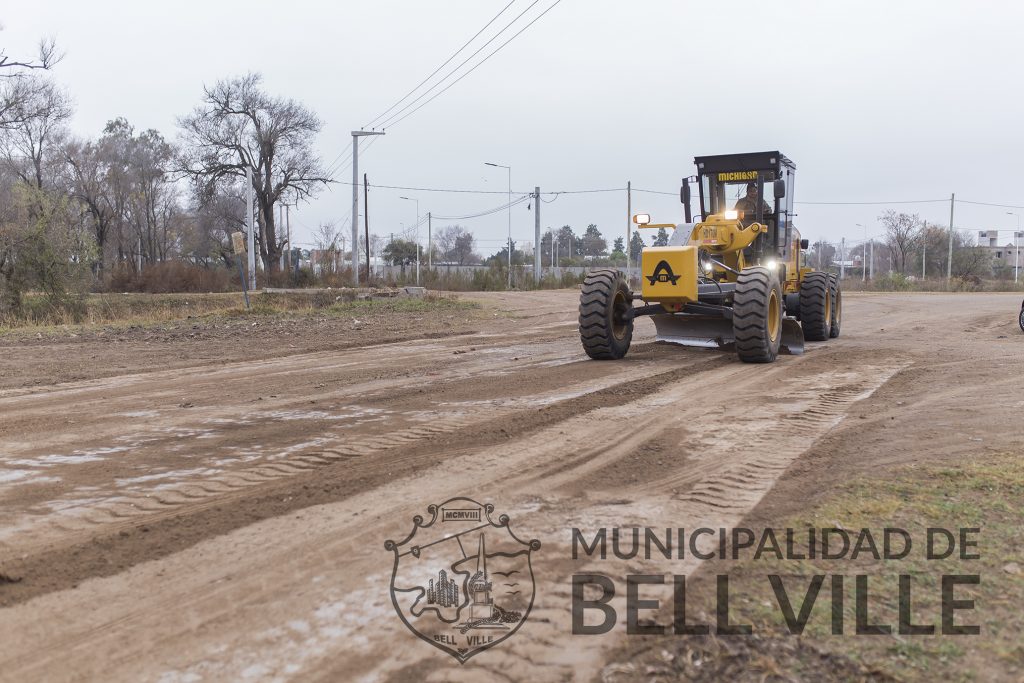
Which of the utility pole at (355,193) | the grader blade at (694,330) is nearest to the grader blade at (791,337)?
the grader blade at (694,330)

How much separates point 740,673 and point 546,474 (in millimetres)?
2605

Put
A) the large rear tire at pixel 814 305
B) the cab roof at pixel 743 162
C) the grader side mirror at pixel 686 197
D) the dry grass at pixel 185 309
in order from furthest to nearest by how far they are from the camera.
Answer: the dry grass at pixel 185 309, the large rear tire at pixel 814 305, the grader side mirror at pixel 686 197, the cab roof at pixel 743 162

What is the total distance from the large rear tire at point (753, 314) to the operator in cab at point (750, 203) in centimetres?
241

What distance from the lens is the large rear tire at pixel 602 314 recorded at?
11.0 meters

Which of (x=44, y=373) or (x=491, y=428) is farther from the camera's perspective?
(x=44, y=373)

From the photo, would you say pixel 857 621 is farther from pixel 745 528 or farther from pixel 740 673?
pixel 745 528

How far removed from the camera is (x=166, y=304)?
2902 centimetres

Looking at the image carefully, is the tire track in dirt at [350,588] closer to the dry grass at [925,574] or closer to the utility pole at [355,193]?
the dry grass at [925,574]

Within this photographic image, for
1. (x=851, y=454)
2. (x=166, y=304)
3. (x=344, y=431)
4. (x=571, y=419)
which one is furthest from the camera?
(x=166, y=304)

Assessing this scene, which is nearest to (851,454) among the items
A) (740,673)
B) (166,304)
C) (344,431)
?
(740,673)

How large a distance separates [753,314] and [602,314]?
6.72ft

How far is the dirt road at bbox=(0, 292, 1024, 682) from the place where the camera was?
3.11 meters

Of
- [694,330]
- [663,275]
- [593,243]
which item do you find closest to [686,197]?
[694,330]

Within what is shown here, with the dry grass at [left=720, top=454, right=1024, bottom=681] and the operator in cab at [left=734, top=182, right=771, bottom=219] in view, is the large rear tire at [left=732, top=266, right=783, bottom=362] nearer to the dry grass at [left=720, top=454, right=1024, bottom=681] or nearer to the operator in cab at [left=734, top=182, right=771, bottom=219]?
the operator in cab at [left=734, top=182, right=771, bottom=219]
